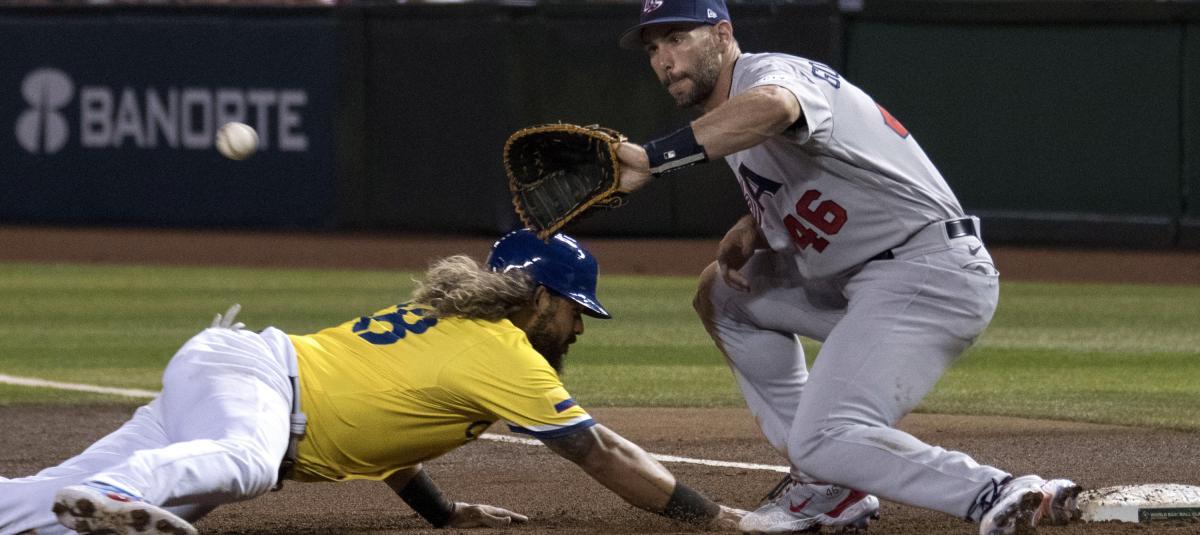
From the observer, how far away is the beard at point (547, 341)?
13.4ft

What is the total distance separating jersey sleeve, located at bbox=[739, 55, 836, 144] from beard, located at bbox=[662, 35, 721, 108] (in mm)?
105

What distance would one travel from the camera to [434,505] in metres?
4.35

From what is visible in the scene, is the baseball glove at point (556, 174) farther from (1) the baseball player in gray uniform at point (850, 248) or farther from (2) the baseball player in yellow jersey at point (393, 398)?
(2) the baseball player in yellow jersey at point (393, 398)

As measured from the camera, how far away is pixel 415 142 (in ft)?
47.2

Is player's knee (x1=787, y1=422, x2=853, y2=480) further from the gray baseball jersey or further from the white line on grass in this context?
the white line on grass

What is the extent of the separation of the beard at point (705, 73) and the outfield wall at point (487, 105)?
9098 millimetres

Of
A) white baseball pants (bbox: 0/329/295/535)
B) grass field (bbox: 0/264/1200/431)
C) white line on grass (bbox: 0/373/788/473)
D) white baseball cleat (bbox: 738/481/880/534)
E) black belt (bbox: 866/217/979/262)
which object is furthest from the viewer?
grass field (bbox: 0/264/1200/431)

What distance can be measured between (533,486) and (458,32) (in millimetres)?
9417

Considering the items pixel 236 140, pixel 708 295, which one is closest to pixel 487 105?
pixel 236 140

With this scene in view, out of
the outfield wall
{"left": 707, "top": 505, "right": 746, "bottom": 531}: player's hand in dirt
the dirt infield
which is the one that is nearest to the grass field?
the dirt infield

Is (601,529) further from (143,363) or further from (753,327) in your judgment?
(143,363)

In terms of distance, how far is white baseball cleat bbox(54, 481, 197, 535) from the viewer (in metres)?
3.35

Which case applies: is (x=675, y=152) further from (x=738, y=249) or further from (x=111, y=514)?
(x=111, y=514)

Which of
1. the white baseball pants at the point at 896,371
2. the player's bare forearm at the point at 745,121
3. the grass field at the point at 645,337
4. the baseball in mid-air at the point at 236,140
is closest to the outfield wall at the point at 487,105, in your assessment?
the baseball in mid-air at the point at 236,140
